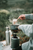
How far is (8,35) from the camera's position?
1.68 m

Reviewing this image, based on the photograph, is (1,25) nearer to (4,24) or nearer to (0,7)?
(4,24)

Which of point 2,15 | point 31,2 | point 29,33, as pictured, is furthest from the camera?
point 31,2

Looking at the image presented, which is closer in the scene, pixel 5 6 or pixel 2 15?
pixel 2 15

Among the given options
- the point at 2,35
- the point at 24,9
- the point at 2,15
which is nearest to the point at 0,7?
the point at 2,15

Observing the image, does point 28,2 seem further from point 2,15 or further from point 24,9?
point 2,15

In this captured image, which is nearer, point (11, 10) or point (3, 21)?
point (3, 21)

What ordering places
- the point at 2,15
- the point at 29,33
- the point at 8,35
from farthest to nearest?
1. the point at 2,15
2. the point at 8,35
3. the point at 29,33

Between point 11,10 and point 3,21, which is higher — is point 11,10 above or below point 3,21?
above

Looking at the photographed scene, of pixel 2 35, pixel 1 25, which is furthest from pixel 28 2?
pixel 2 35

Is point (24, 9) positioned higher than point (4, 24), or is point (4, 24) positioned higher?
point (24, 9)

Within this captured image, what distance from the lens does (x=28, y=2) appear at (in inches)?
129

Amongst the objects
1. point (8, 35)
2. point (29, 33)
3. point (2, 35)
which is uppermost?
point (29, 33)

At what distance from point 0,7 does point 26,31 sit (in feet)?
9.57

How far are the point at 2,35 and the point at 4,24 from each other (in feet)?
1.39
